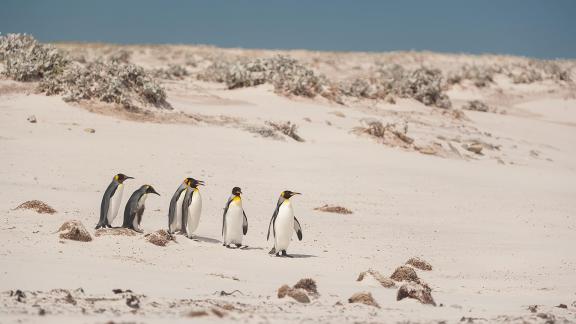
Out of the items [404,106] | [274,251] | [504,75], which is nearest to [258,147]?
[274,251]

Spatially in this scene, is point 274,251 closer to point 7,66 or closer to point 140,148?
point 140,148

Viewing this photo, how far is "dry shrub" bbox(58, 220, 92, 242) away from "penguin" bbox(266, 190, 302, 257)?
2.27 m

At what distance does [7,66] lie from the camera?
18641 mm

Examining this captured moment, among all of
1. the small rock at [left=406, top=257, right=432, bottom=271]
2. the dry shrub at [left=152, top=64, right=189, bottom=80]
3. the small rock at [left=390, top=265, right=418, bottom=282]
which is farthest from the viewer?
the dry shrub at [left=152, top=64, right=189, bottom=80]

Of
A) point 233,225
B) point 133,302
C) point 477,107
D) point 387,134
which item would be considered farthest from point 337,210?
point 477,107

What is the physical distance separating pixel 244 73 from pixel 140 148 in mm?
9170

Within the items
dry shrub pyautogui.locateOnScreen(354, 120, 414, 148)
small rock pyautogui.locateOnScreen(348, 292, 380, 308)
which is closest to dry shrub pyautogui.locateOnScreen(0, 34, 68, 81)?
dry shrub pyautogui.locateOnScreen(354, 120, 414, 148)

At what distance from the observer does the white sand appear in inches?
259

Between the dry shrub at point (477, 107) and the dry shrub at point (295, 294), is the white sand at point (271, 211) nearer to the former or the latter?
the dry shrub at point (295, 294)

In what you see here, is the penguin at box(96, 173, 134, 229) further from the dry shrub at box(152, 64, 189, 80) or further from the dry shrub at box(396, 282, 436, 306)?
the dry shrub at box(152, 64, 189, 80)

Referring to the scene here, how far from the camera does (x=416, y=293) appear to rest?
6875 millimetres

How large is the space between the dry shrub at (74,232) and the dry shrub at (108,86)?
30.8ft

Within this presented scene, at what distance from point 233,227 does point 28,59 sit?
10967 mm

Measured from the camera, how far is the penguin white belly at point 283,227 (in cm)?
963
